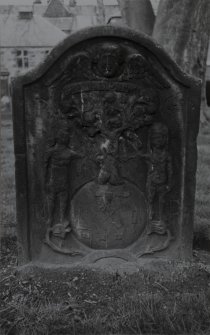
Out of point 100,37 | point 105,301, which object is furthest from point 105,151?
point 105,301

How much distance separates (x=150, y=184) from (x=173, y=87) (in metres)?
0.78

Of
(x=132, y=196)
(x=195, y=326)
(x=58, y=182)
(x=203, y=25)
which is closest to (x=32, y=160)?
(x=58, y=182)

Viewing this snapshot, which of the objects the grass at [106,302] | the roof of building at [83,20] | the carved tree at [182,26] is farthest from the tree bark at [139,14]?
the roof of building at [83,20]

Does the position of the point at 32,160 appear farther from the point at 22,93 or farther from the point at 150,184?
the point at 150,184

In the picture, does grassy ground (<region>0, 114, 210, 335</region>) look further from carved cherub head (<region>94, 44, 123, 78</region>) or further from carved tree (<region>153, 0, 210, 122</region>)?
carved tree (<region>153, 0, 210, 122</region>)

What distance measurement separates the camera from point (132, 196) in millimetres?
3459

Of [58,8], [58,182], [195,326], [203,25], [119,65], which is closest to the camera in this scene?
[195,326]

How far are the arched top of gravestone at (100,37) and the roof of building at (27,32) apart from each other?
22570 millimetres

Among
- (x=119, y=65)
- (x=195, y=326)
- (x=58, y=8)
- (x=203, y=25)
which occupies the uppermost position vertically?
(x=58, y=8)

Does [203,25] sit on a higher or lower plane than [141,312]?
higher

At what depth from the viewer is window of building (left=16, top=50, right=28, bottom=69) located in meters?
24.7

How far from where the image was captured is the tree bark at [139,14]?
24.9ft

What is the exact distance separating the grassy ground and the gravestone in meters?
0.22

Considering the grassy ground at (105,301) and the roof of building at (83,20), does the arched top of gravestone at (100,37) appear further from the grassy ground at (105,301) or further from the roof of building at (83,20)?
the roof of building at (83,20)
